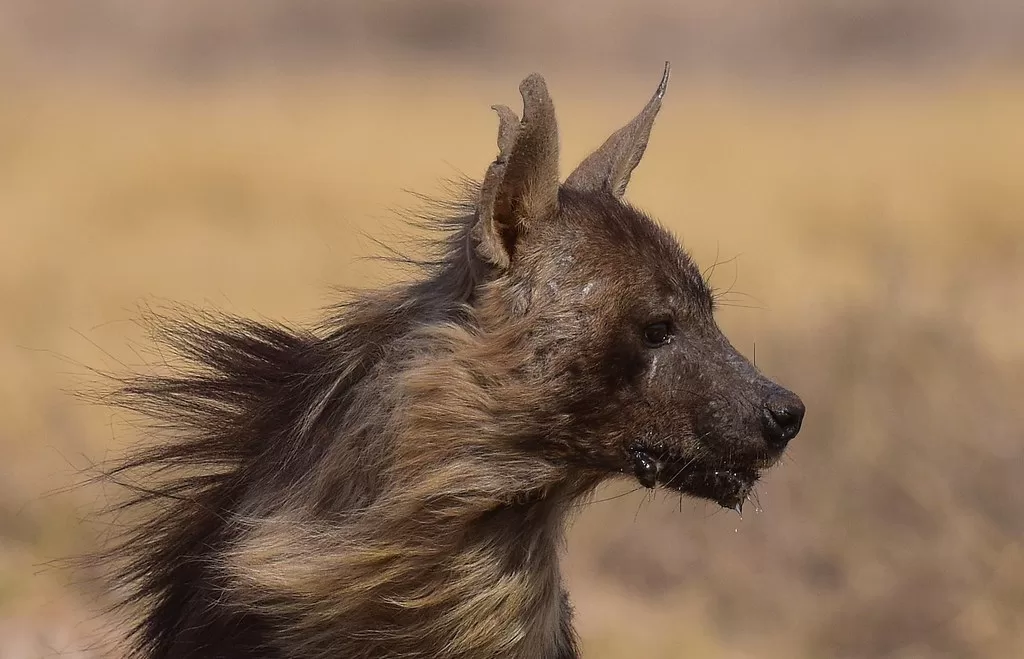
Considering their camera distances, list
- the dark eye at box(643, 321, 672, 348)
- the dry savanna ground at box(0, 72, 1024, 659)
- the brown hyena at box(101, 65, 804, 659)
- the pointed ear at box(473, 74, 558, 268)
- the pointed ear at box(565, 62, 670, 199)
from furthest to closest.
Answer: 1. the dry savanna ground at box(0, 72, 1024, 659)
2. the pointed ear at box(565, 62, 670, 199)
3. the dark eye at box(643, 321, 672, 348)
4. the brown hyena at box(101, 65, 804, 659)
5. the pointed ear at box(473, 74, 558, 268)

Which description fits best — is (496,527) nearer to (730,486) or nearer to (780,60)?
(730,486)

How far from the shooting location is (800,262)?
15.0 m

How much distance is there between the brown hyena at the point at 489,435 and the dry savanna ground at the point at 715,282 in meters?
1.21

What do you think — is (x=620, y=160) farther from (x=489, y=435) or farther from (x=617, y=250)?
(x=489, y=435)

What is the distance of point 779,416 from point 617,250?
2.16 ft

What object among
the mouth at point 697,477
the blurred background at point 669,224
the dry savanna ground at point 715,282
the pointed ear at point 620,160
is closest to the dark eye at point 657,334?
the mouth at point 697,477

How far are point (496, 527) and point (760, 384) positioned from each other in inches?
33.3

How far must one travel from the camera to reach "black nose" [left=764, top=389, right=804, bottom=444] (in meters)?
4.70

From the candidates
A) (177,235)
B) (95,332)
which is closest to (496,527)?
(95,332)

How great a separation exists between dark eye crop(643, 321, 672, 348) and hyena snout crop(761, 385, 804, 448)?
33cm

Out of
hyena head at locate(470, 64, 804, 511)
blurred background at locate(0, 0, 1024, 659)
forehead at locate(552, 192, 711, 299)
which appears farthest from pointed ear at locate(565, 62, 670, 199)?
blurred background at locate(0, 0, 1024, 659)

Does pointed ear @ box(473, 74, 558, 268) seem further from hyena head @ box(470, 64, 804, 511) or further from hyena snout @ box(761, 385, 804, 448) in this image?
hyena snout @ box(761, 385, 804, 448)

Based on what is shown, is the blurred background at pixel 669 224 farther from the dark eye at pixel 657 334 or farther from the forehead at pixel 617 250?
the dark eye at pixel 657 334

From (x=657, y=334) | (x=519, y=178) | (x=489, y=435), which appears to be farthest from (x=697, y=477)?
(x=519, y=178)
